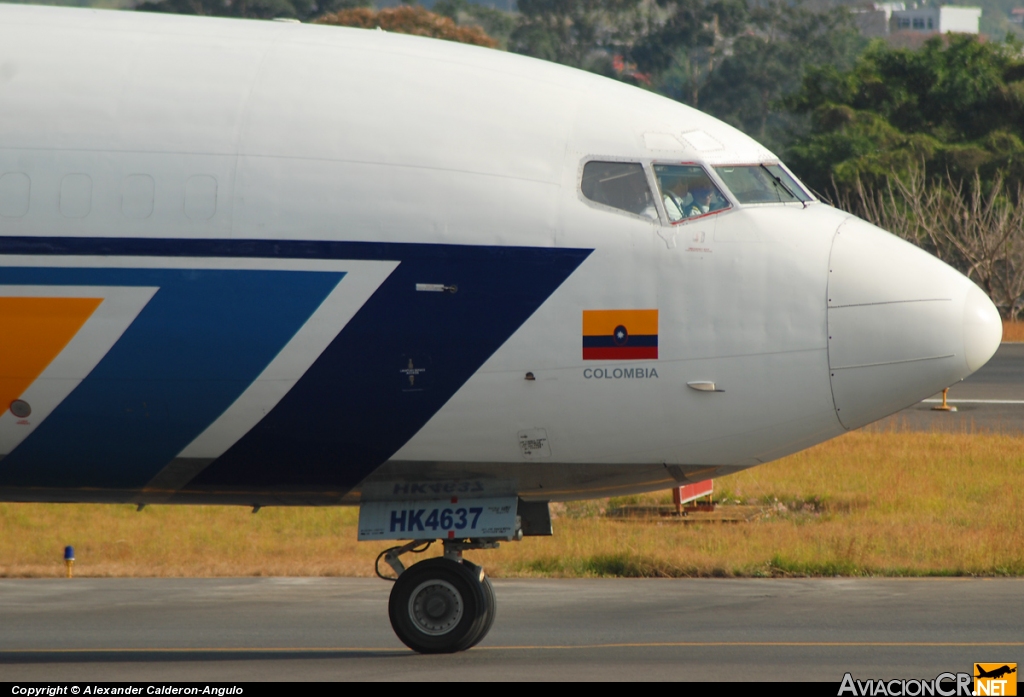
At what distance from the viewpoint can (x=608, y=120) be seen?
1111 centimetres

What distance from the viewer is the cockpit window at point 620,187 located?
1080 cm

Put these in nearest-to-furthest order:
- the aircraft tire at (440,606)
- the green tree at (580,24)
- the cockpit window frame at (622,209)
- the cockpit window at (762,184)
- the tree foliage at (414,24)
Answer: the cockpit window frame at (622,209) → the cockpit window at (762,184) → the aircraft tire at (440,606) → the tree foliage at (414,24) → the green tree at (580,24)

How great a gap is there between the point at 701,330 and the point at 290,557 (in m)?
10.8

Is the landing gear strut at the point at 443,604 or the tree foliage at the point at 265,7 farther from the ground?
the tree foliage at the point at 265,7

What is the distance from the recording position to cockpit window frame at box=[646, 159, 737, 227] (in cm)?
1076

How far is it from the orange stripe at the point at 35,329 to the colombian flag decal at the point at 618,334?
158 inches

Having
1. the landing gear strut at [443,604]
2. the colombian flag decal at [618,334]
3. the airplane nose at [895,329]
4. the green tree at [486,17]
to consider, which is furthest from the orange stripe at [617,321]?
the green tree at [486,17]

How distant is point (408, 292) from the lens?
10656mm

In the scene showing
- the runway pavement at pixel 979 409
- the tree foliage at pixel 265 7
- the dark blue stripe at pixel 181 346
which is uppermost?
the tree foliage at pixel 265 7

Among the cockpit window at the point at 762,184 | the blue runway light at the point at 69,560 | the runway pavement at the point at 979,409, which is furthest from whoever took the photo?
the runway pavement at the point at 979,409

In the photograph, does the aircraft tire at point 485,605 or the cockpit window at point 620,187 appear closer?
the cockpit window at point 620,187

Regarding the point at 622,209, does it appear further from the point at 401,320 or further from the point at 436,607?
the point at 436,607

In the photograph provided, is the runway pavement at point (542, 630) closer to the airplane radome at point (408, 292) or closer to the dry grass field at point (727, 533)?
the dry grass field at point (727, 533)

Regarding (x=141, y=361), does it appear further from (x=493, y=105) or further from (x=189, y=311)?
(x=493, y=105)
